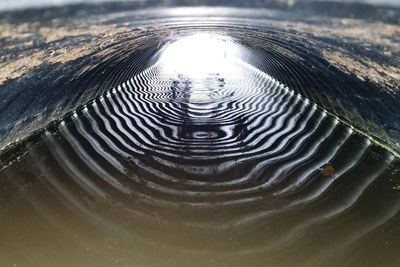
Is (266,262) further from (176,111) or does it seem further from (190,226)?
(176,111)

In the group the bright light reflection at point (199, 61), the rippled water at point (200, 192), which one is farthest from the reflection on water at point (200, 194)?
the bright light reflection at point (199, 61)

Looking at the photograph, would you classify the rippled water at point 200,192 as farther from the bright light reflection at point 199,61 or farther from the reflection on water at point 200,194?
the bright light reflection at point 199,61

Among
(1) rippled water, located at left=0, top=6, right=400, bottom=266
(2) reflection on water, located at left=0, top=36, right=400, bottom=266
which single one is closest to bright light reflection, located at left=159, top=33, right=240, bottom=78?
(1) rippled water, located at left=0, top=6, right=400, bottom=266

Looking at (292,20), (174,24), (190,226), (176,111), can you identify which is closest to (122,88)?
(176,111)

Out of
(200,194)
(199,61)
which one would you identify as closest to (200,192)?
(200,194)

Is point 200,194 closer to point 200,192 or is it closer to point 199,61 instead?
point 200,192
